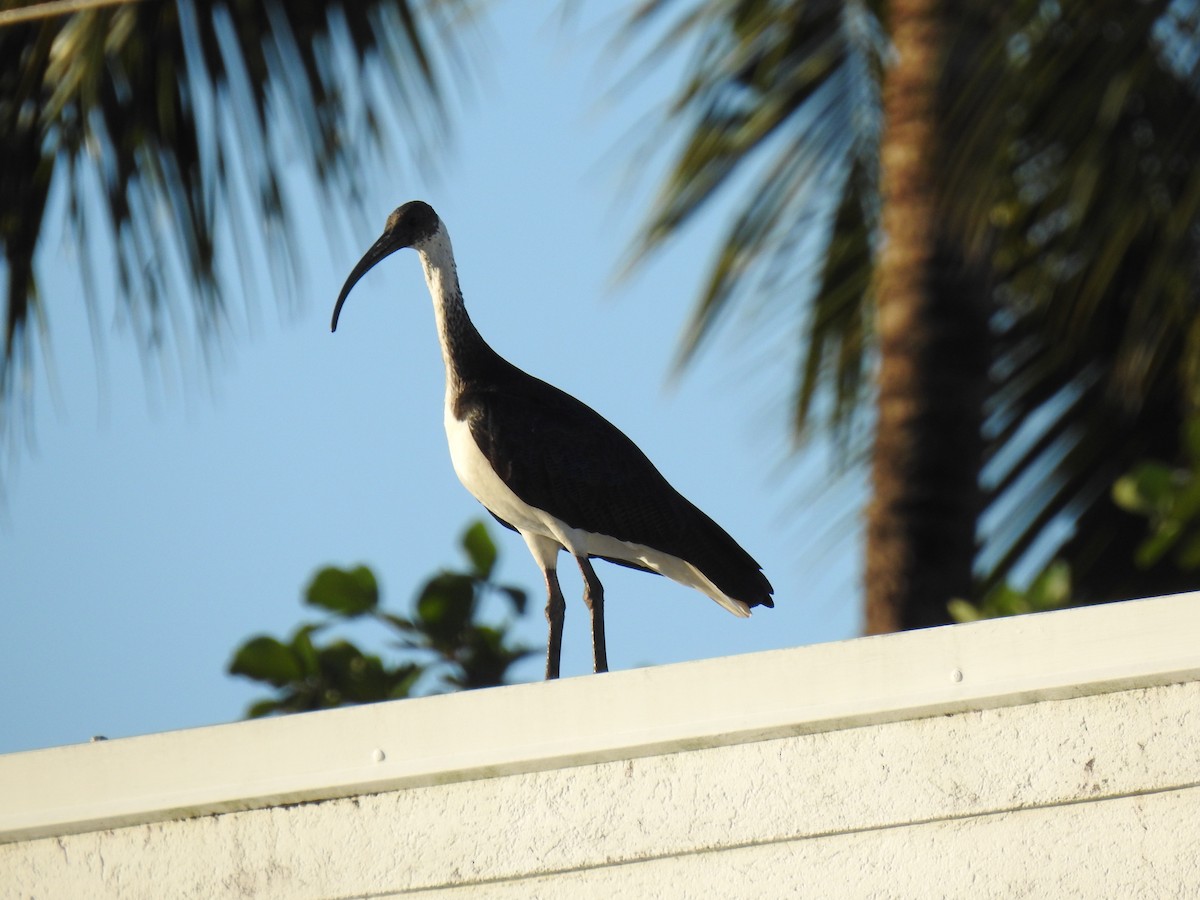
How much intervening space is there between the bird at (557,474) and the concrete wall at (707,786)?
1.39m

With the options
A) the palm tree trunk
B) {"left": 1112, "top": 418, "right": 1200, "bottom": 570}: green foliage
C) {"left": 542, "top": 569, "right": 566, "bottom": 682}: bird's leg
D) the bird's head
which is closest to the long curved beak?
the bird's head

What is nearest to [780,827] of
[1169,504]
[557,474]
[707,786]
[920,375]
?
[707,786]

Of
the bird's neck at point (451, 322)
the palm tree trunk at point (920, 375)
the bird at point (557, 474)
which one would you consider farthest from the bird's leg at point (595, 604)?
the palm tree trunk at point (920, 375)

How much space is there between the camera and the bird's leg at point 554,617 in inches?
170

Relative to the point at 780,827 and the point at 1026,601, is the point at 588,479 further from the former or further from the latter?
the point at 780,827

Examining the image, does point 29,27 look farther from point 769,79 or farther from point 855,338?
point 855,338

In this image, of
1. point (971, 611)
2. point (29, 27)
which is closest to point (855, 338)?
point (971, 611)

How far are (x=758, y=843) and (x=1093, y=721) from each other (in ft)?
1.77

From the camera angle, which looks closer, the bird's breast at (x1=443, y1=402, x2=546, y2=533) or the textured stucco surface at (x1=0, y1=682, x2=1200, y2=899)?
the textured stucco surface at (x1=0, y1=682, x2=1200, y2=899)

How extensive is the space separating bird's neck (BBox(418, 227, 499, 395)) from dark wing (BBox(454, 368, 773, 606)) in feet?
0.27

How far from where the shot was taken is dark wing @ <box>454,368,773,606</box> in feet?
13.7

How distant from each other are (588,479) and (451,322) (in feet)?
1.78

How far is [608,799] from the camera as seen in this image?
277 centimetres

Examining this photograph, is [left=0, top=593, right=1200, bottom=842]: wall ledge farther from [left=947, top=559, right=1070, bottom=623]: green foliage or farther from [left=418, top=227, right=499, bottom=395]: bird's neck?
[left=947, top=559, right=1070, bottom=623]: green foliage
